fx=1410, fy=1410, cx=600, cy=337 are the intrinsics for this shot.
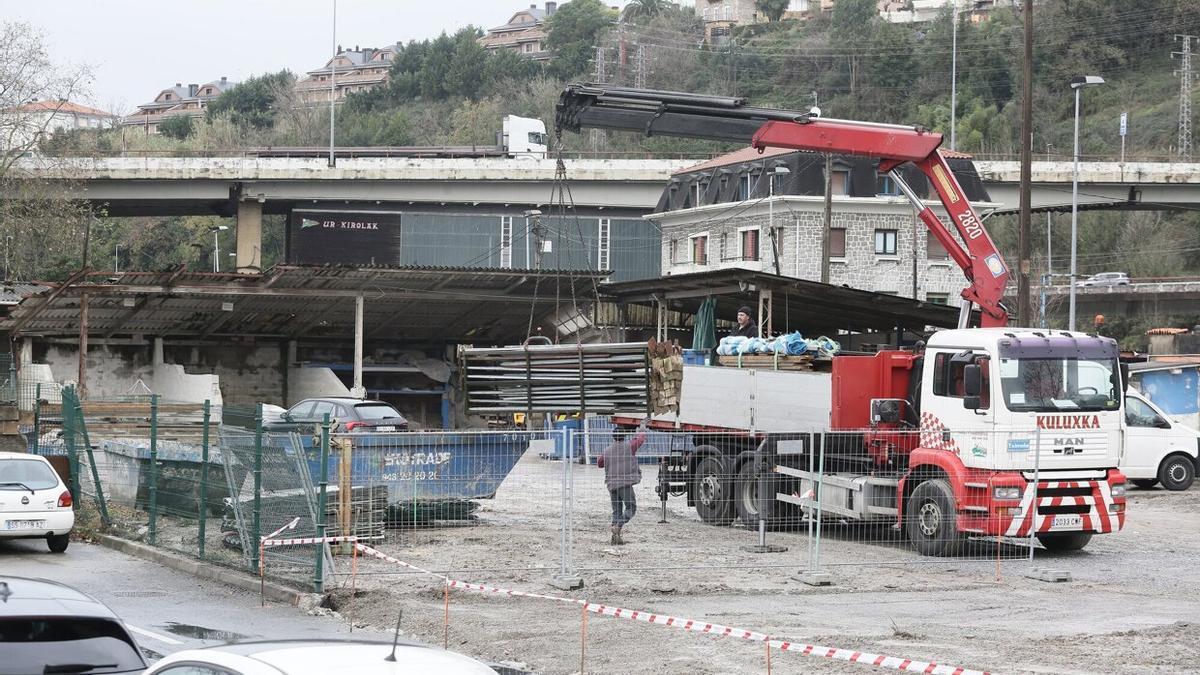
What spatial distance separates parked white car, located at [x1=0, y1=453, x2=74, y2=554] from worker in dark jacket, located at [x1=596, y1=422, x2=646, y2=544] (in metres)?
7.51

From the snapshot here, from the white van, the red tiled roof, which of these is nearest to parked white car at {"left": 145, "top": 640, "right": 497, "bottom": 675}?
the white van

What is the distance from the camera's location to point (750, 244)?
66.9 meters

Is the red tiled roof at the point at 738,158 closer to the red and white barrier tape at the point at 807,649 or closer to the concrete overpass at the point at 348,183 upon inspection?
the concrete overpass at the point at 348,183

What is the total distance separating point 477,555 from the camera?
18.1 m

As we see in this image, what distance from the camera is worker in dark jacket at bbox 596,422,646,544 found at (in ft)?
60.4

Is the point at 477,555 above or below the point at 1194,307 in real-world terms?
below

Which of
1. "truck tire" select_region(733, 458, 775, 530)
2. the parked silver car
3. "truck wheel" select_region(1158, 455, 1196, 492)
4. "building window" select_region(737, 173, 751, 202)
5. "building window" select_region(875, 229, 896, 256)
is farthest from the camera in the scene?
the parked silver car

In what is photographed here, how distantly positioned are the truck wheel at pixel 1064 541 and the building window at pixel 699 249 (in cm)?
5013

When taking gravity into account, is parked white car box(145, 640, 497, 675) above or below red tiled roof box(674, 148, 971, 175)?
below

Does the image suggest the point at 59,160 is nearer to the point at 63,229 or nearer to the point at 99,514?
the point at 63,229

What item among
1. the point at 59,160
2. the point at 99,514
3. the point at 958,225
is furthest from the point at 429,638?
the point at 59,160

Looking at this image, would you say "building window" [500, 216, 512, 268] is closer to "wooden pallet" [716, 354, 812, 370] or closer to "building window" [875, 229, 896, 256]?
"building window" [875, 229, 896, 256]

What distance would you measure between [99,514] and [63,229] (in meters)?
35.4

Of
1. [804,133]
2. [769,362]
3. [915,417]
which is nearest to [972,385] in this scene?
[915,417]
